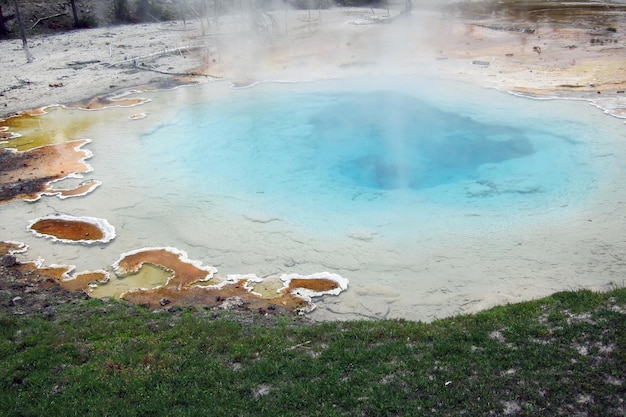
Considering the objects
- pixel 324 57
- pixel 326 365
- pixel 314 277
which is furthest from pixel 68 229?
pixel 324 57

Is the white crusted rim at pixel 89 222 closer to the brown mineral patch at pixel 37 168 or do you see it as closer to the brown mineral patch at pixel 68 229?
the brown mineral patch at pixel 68 229

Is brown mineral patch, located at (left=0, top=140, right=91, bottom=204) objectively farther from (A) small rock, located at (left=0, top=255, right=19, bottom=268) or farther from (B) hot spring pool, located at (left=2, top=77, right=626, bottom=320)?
(A) small rock, located at (left=0, top=255, right=19, bottom=268)

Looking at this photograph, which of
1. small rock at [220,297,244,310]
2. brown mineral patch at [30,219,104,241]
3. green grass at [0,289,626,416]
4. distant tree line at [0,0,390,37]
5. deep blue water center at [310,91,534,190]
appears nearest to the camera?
green grass at [0,289,626,416]

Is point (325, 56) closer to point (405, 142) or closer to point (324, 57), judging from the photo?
point (324, 57)

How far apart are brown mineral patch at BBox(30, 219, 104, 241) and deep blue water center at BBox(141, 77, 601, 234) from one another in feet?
7.41

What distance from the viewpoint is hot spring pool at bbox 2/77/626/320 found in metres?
7.94

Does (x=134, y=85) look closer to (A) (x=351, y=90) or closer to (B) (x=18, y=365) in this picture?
(A) (x=351, y=90)

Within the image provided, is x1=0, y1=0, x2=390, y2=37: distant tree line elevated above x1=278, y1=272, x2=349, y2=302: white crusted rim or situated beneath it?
elevated above

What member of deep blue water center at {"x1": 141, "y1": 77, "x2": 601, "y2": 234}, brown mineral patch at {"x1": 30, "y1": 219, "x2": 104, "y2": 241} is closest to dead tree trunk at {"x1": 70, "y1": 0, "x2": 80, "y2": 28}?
deep blue water center at {"x1": 141, "y1": 77, "x2": 601, "y2": 234}

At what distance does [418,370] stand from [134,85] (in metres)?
15.9

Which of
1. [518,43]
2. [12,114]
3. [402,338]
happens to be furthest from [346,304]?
[518,43]

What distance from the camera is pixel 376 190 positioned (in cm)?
1092

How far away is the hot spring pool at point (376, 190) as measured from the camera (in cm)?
794

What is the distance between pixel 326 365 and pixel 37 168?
372 inches
